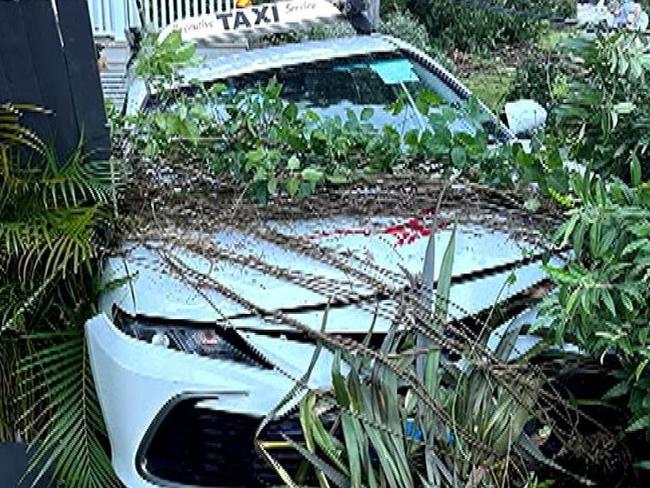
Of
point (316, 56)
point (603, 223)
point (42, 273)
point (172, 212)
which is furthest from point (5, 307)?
point (316, 56)

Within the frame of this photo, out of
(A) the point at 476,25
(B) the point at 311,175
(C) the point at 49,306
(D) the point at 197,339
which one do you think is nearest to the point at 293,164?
(B) the point at 311,175

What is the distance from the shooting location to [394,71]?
16.3 ft

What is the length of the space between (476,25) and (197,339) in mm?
9172

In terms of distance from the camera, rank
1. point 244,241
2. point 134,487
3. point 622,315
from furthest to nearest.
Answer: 1. point 244,241
2. point 134,487
3. point 622,315

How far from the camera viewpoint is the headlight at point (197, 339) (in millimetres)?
3033

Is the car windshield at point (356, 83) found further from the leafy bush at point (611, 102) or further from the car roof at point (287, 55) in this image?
the leafy bush at point (611, 102)

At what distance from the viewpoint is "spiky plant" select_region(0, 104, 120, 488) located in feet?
10.6

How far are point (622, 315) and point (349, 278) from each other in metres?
0.86

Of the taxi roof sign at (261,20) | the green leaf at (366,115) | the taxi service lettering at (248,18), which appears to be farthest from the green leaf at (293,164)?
the taxi service lettering at (248,18)

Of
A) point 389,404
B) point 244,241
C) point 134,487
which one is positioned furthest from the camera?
point 244,241

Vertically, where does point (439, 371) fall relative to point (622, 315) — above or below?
below

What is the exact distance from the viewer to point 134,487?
3.11 metres

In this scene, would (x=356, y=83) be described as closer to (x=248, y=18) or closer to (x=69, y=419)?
(x=248, y=18)

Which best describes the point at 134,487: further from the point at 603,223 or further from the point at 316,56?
the point at 316,56
